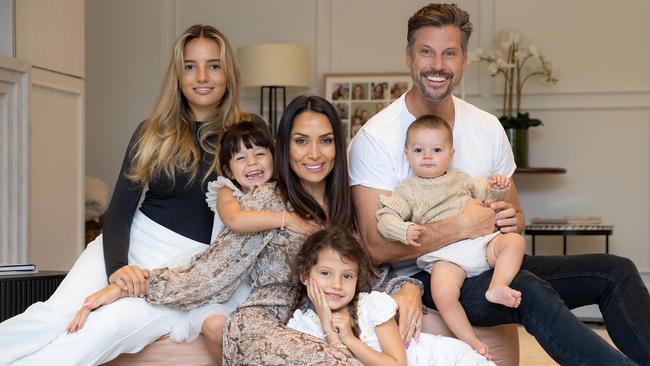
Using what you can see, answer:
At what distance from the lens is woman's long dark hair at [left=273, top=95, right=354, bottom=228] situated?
2734 millimetres

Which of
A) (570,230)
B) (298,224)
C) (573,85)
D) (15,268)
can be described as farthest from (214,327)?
(573,85)

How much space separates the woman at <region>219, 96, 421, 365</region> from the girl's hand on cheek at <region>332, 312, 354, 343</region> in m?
0.13

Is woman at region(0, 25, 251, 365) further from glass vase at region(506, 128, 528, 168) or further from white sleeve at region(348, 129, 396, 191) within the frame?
glass vase at region(506, 128, 528, 168)

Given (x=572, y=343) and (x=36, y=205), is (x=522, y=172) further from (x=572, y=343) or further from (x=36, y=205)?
(x=572, y=343)

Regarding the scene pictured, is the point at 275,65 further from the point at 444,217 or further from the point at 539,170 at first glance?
the point at 444,217

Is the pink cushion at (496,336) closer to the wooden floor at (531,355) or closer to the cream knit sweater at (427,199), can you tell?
the cream knit sweater at (427,199)

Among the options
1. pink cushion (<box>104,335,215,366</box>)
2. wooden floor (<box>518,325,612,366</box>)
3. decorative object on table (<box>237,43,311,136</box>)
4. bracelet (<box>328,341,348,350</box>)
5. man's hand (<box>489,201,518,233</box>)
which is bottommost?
wooden floor (<box>518,325,612,366</box>)

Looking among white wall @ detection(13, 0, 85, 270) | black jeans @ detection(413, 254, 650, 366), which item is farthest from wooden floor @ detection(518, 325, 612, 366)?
white wall @ detection(13, 0, 85, 270)

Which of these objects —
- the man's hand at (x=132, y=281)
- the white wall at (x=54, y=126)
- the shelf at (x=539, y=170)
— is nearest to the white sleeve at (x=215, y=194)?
the man's hand at (x=132, y=281)

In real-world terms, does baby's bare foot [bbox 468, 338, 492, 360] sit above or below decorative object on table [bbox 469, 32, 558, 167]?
below

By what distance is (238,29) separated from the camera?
6691 mm

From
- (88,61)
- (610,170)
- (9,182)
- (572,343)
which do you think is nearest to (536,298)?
(572,343)

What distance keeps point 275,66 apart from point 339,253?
358cm

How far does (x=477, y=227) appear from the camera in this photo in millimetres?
2730
